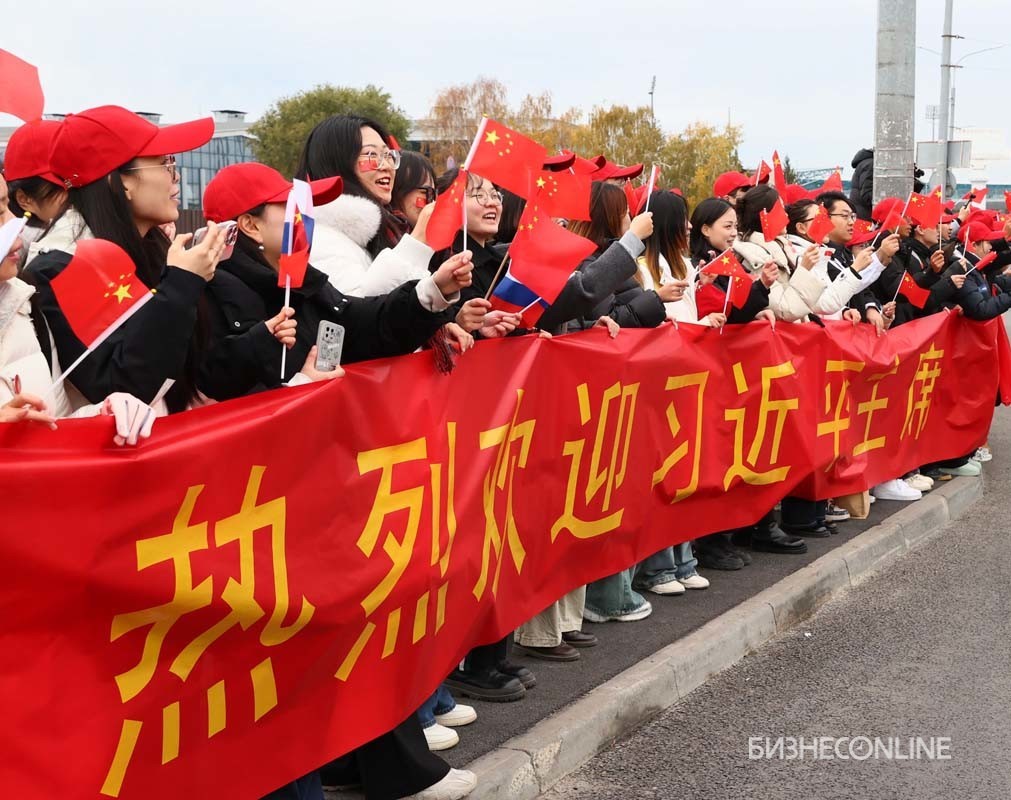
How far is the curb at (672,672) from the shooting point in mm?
4250

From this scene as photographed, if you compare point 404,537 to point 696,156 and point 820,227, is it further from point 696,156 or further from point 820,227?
point 696,156

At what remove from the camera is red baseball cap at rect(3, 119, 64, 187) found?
11.2ft

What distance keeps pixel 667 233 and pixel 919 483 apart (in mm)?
3871

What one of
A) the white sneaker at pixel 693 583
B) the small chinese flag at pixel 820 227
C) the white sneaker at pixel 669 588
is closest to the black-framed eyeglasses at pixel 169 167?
the white sneaker at pixel 669 588

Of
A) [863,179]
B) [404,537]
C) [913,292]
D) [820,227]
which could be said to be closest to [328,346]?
[404,537]

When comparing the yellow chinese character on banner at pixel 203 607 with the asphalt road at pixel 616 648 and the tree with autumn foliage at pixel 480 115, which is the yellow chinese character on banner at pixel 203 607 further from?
the tree with autumn foliage at pixel 480 115

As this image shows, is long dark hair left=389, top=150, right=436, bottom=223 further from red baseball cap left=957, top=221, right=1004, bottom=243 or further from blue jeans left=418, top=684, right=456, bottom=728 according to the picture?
red baseball cap left=957, top=221, right=1004, bottom=243

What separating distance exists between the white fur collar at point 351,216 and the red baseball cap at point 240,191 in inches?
19.9

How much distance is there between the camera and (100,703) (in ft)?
9.21

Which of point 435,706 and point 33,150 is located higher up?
point 33,150

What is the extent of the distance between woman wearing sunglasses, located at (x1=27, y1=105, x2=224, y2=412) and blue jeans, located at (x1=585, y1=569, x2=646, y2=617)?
2.89 meters

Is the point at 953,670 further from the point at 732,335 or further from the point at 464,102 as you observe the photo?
the point at 464,102

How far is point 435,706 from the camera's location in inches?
179

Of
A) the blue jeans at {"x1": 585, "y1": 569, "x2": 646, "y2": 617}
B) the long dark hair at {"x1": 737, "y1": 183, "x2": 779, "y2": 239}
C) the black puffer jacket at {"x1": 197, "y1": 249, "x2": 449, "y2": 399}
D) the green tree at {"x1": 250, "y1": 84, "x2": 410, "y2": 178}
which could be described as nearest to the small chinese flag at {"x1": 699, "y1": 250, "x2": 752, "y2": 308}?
the long dark hair at {"x1": 737, "y1": 183, "x2": 779, "y2": 239}
